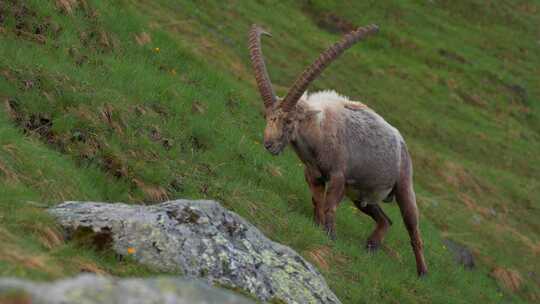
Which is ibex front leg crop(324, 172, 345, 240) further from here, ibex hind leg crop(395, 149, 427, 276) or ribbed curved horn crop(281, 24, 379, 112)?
ibex hind leg crop(395, 149, 427, 276)

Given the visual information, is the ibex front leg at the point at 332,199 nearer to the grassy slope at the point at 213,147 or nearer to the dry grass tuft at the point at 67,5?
the grassy slope at the point at 213,147

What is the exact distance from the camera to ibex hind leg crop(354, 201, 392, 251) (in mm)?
16656

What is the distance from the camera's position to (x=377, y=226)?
16875 millimetres

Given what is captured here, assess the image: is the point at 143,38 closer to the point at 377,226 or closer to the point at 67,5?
the point at 67,5

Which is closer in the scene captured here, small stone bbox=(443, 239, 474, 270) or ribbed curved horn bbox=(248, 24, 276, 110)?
ribbed curved horn bbox=(248, 24, 276, 110)

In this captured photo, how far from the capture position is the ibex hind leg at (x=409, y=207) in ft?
55.0

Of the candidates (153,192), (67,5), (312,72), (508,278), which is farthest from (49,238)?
(508,278)

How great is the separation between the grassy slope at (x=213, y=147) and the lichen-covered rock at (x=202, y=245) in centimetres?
29

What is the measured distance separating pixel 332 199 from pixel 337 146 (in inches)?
40.8

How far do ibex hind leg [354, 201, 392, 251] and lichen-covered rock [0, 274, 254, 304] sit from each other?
11.8 meters

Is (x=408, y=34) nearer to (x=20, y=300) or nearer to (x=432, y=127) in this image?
(x=432, y=127)

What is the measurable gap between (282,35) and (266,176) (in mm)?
19116

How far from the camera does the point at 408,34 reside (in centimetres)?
4253

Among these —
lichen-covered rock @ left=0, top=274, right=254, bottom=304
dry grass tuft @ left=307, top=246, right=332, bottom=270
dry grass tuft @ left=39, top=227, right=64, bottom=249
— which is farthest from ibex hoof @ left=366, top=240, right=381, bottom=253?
lichen-covered rock @ left=0, top=274, right=254, bottom=304
